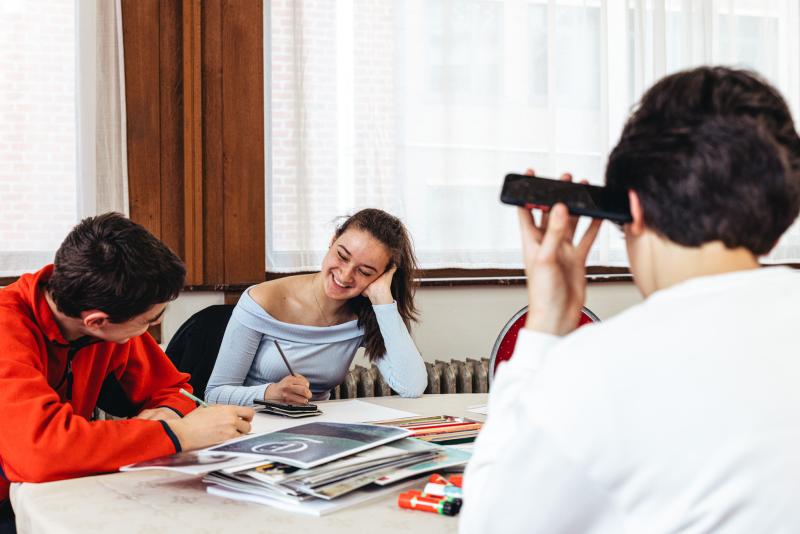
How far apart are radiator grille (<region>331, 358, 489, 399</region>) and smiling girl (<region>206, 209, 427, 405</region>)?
0.48 metres

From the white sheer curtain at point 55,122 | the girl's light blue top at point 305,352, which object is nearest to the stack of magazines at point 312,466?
the girl's light blue top at point 305,352

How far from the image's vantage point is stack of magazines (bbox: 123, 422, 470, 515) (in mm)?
1090

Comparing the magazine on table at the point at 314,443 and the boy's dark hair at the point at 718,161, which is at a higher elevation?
the boy's dark hair at the point at 718,161

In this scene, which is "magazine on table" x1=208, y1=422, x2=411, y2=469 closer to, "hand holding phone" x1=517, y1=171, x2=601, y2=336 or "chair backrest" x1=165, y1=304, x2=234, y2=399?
"hand holding phone" x1=517, y1=171, x2=601, y2=336

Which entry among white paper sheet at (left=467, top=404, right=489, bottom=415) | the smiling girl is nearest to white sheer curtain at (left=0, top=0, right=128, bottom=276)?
the smiling girl

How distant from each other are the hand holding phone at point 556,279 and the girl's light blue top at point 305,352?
128 cm

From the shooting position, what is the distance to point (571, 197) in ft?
2.79

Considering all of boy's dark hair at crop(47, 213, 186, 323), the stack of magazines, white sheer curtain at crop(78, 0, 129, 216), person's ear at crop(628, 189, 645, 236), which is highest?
white sheer curtain at crop(78, 0, 129, 216)

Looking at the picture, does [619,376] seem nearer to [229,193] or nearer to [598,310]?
[229,193]

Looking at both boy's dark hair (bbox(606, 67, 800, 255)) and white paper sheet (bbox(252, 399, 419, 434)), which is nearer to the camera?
boy's dark hair (bbox(606, 67, 800, 255))

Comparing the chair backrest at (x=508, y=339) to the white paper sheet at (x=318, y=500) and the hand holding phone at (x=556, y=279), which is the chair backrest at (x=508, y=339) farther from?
the hand holding phone at (x=556, y=279)

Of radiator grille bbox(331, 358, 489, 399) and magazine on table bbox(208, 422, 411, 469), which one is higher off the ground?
magazine on table bbox(208, 422, 411, 469)

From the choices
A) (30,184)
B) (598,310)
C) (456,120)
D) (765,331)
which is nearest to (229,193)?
(30,184)

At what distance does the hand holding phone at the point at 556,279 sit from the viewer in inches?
32.6
